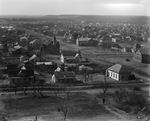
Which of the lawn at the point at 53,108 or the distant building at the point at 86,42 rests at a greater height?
the lawn at the point at 53,108

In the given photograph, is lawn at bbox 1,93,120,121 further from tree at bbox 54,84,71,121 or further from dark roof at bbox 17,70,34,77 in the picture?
dark roof at bbox 17,70,34,77

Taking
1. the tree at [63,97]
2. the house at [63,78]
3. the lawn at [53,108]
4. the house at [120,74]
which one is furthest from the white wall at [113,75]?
the lawn at [53,108]

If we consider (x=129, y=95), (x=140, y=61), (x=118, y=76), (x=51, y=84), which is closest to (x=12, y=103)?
(x=51, y=84)

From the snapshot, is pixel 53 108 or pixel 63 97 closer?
pixel 53 108

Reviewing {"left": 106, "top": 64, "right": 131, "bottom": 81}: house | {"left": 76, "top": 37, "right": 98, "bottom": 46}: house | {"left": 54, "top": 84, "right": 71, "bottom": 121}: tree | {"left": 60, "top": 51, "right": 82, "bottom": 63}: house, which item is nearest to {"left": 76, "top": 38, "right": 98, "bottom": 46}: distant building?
{"left": 76, "top": 37, "right": 98, "bottom": 46}: house

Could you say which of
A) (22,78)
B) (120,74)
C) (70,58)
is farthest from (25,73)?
(70,58)

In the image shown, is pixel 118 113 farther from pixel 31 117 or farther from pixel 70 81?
pixel 70 81

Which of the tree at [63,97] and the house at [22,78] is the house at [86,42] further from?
the tree at [63,97]

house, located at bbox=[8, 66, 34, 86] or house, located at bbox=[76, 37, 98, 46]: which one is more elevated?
house, located at bbox=[8, 66, 34, 86]

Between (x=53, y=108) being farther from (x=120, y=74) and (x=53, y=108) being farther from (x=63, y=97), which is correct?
(x=120, y=74)

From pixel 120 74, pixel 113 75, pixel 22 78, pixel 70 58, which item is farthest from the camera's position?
pixel 70 58

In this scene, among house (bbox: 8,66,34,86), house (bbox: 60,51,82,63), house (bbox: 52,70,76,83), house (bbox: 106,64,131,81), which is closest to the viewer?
house (bbox: 8,66,34,86)
